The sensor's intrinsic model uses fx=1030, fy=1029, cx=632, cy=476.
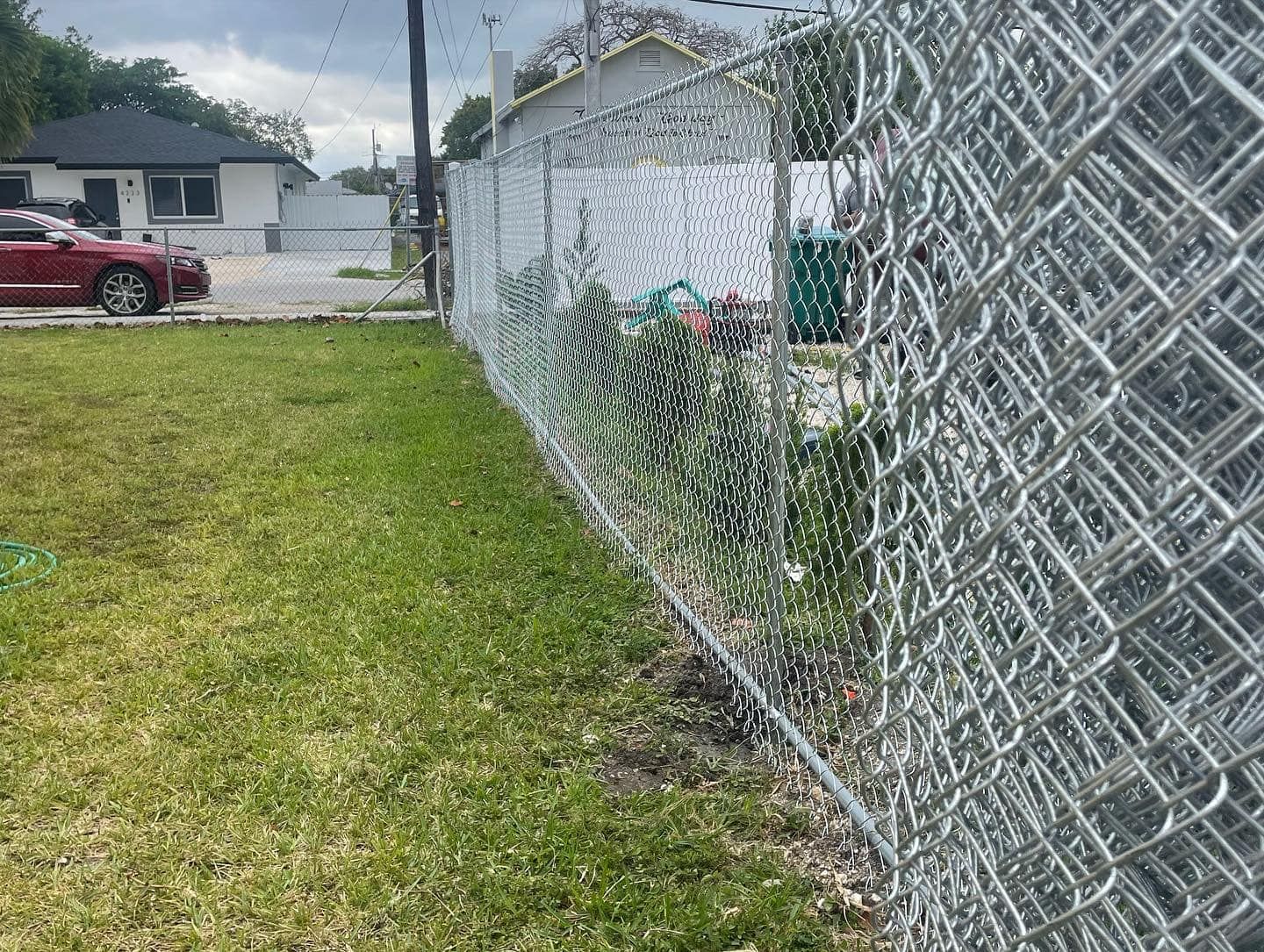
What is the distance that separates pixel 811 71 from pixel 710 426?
1498 millimetres

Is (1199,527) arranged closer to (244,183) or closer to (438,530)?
(438,530)

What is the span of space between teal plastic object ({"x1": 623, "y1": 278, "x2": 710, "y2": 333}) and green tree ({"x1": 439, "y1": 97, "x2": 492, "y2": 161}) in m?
72.5

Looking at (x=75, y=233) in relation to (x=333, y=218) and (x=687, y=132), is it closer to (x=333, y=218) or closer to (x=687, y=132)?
(x=687, y=132)

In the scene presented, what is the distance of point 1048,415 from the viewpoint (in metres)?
1.27

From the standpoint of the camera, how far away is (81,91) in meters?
52.2

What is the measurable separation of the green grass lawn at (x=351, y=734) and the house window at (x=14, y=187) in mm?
33105

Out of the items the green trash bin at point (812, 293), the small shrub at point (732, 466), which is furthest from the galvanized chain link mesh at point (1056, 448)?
the small shrub at point (732, 466)

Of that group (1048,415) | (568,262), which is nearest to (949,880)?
(1048,415)

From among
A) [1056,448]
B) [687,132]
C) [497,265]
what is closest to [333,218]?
[497,265]

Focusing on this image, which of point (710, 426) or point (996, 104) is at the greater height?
point (996, 104)

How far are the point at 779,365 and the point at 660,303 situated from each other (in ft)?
4.38

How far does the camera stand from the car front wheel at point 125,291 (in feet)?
46.8

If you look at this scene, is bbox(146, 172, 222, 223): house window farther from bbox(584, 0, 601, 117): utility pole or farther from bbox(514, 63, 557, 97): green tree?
bbox(514, 63, 557, 97): green tree

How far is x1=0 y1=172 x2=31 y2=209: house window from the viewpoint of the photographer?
109ft
